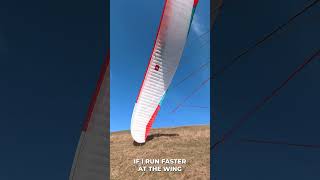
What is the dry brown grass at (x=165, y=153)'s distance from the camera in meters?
19.9

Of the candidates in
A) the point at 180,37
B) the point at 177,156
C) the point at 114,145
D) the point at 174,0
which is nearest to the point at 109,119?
the point at 174,0

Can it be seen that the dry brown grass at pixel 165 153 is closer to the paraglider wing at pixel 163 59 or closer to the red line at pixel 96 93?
the paraglider wing at pixel 163 59

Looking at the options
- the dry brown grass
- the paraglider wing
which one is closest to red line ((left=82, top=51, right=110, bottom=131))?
the paraglider wing

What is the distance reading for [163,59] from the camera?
1697cm

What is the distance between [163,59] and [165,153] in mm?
7059

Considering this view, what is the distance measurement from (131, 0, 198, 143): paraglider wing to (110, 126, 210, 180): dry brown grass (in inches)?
88.8

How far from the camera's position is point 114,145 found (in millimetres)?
24703

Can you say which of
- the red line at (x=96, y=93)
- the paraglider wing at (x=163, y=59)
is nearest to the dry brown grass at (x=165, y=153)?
the paraglider wing at (x=163, y=59)

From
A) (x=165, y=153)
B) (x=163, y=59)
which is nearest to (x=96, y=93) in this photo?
(x=163, y=59)

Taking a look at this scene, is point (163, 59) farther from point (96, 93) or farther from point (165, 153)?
point (96, 93)

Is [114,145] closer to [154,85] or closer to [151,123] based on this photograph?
[151,123]

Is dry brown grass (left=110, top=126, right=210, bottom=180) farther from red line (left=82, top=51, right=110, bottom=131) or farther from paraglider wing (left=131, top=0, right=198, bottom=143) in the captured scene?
red line (left=82, top=51, right=110, bottom=131)

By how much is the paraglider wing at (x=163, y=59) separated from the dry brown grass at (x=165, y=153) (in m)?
2.26
